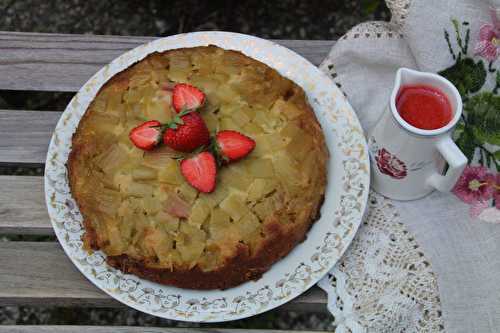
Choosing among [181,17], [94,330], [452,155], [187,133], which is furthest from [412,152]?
[181,17]

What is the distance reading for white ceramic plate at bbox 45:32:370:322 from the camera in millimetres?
1216

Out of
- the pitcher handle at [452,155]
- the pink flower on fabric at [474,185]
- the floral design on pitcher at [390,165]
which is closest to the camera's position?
the pitcher handle at [452,155]

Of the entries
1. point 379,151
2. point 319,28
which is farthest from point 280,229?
point 319,28

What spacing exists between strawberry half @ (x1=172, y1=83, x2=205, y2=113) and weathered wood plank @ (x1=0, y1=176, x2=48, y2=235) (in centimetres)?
39

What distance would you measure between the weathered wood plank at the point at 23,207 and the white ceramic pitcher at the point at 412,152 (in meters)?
0.71

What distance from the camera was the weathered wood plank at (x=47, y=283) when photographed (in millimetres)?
1288

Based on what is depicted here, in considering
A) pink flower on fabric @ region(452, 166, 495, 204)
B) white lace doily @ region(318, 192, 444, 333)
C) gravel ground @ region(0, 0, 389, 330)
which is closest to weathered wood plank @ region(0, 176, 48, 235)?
white lace doily @ region(318, 192, 444, 333)

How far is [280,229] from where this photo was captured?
1.19 metres

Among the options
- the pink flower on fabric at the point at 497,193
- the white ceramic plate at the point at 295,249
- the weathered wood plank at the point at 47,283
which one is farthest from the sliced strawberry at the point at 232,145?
the pink flower on fabric at the point at 497,193

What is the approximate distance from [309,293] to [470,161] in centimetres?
45

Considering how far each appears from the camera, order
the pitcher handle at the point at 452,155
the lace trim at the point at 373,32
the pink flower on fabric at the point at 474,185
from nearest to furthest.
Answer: the pitcher handle at the point at 452,155 → the pink flower on fabric at the point at 474,185 → the lace trim at the point at 373,32

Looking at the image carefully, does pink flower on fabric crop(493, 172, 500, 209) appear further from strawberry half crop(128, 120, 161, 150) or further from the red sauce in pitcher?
strawberry half crop(128, 120, 161, 150)

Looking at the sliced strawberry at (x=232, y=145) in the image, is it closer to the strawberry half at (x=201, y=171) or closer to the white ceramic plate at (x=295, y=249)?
the strawberry half at (x=201, y=171)

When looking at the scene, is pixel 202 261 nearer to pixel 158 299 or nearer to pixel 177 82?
pixel 158 299
